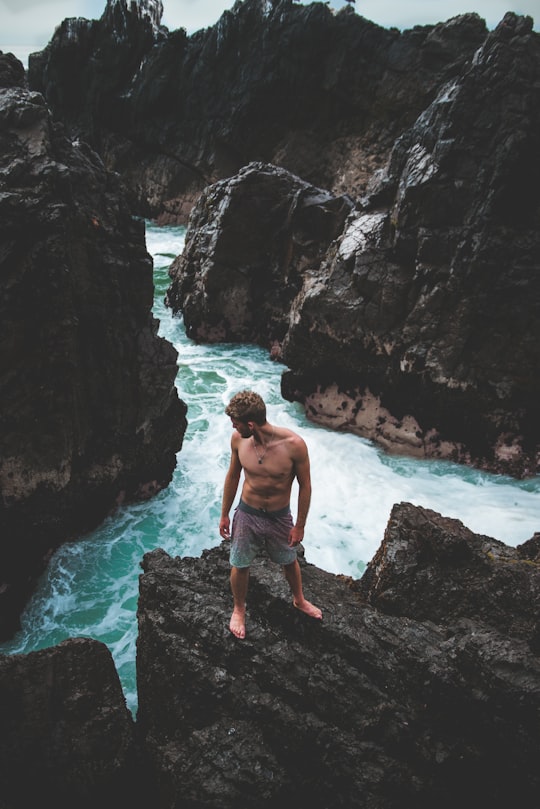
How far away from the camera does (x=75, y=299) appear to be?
7344mm

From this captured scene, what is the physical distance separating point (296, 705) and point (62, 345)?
5.47 m

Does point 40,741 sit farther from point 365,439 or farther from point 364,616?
point 365,439

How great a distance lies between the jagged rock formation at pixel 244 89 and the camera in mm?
27969

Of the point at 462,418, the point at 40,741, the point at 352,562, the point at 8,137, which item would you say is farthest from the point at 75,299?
the point at 462,418

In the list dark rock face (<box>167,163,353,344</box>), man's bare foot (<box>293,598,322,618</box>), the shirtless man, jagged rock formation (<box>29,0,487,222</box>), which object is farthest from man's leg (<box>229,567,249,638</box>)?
jagged rock formation (<box>29,0,487,222</box>)

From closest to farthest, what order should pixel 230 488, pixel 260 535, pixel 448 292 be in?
pixel 260 535 → pixel 230 488 → pixel 448 292

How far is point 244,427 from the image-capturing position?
375 cm

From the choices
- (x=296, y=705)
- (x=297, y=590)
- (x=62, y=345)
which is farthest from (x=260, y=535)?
(x=62, y=345)

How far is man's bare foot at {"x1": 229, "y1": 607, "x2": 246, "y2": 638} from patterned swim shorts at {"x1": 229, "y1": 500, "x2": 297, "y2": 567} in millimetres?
446

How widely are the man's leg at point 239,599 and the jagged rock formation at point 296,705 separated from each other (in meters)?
0.10

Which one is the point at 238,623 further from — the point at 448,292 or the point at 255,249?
the point at 255,249

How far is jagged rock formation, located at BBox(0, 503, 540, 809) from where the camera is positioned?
11.2 feet

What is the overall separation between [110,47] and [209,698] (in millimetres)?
44369

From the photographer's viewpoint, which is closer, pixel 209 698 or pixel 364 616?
pixel 209 698
